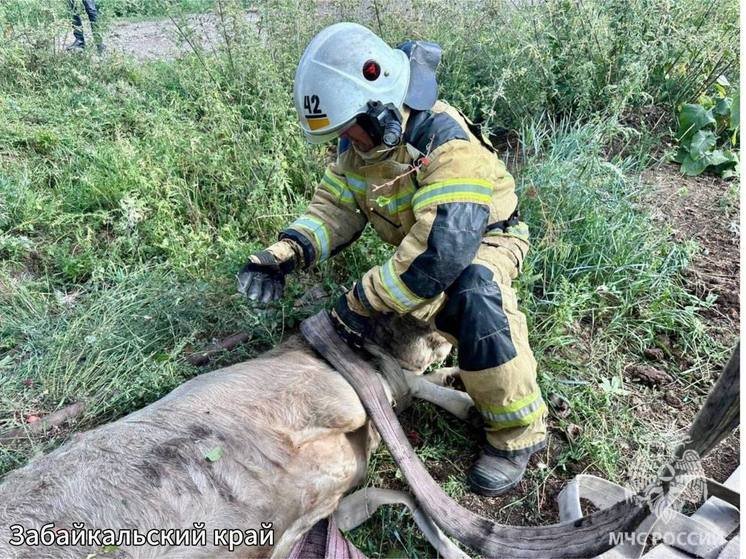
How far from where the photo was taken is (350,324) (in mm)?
2799

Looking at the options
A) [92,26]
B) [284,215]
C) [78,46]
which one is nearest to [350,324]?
[284,215]

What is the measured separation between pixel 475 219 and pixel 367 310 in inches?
24.5

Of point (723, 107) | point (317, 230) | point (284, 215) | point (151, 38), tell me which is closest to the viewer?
point (317, 230)

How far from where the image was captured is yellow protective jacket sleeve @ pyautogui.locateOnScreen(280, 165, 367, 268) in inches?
131

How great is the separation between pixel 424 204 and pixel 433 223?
118 millimetres

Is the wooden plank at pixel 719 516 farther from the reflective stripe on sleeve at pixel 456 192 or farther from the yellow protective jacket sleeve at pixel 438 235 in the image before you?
the reflective stripe on sleeve at pixel 456 192

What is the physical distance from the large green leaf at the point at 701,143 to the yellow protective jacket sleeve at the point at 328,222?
108 inches

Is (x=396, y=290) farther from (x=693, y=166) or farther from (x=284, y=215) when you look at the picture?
(x=693, y=166)

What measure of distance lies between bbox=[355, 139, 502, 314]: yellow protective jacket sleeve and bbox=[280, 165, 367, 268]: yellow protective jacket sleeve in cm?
64

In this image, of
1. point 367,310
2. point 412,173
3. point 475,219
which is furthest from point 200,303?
point 475,219

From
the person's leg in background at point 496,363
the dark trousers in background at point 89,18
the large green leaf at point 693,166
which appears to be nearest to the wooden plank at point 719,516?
the person's leg in background at point 496,363

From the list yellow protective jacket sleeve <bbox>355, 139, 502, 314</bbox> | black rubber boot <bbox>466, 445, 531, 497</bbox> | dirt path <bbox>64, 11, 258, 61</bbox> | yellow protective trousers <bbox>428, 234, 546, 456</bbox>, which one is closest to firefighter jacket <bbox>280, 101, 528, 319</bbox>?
yellow protective jacket sleeve <bbox>355, 139, 502, 314</bbox>

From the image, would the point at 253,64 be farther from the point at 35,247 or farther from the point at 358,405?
the point at 358,405

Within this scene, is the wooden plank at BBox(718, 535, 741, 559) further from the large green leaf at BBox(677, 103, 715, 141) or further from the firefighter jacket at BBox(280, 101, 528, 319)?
the large green leaf at BBox(677, 103, 715, 141)
